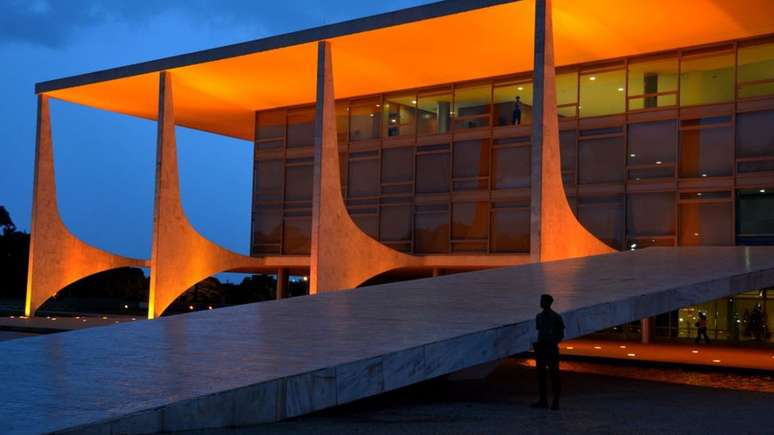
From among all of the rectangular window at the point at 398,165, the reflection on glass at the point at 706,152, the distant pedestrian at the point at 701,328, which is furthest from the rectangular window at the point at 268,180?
the distant pedestrian at the point at 701,328

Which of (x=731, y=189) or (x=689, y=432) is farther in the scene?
(x=731, y=189)

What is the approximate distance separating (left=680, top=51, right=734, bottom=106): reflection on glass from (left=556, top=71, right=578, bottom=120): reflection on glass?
9.21 feet

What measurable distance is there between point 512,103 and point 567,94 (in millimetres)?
1642

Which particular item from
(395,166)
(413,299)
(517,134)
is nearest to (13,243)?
(395,166)

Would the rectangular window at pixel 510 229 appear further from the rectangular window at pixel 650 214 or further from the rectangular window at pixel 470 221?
the rectangular window at pixel 650 214

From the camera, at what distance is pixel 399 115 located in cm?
2780

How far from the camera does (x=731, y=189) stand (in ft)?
71.7

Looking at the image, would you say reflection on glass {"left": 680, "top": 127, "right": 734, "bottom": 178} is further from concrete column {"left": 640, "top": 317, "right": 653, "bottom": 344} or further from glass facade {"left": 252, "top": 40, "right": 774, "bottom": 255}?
concrete column {"left": 640, "top": 317, "right": 653, "bottom": 344}

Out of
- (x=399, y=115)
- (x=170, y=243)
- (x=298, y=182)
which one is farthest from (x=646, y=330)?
(x=170, y=243)

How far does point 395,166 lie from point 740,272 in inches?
586

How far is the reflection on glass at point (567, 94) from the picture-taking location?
2436cm

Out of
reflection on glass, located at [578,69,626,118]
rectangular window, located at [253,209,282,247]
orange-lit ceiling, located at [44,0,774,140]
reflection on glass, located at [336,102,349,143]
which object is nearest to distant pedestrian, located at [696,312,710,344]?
reflection on glass, located at [578,69,626,118]

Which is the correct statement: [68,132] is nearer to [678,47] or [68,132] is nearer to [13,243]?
[13,243]

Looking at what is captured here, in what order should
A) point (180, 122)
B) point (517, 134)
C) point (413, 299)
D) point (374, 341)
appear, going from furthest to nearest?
point (180, 122) < point (517, 134) < point (413, 299) < point (374, 341)
